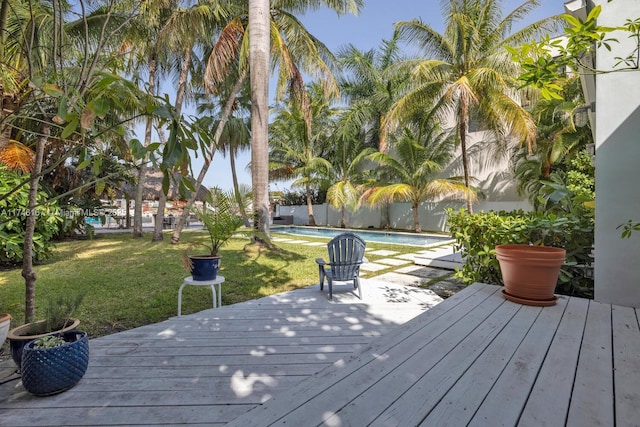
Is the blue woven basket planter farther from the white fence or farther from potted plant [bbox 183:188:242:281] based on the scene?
the white fence

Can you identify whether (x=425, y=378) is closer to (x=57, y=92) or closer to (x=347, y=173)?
(x=57, y=92)

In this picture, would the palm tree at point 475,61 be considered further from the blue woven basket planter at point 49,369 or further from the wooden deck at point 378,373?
the blue woven basket planter at point 49,369

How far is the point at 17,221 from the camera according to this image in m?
4.88

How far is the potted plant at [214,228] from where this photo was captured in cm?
377

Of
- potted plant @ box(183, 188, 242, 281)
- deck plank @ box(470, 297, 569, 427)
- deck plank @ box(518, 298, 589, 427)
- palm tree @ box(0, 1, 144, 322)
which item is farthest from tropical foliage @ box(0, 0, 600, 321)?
deck plank @ box(518, 298, 589, 427)

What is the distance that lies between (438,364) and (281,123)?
1847cm

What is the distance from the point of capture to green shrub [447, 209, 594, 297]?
11.1 feet

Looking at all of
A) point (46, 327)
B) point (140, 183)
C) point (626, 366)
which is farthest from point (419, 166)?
point (46, 327)

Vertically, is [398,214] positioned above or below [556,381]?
above

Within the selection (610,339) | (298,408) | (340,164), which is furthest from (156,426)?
(340,164)

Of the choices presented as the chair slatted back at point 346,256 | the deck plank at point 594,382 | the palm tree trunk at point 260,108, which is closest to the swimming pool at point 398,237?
the palm tree trunk at point 260,108

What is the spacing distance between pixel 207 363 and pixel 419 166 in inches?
512

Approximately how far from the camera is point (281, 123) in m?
18.8

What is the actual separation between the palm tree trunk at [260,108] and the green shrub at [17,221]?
3985 millimetres
